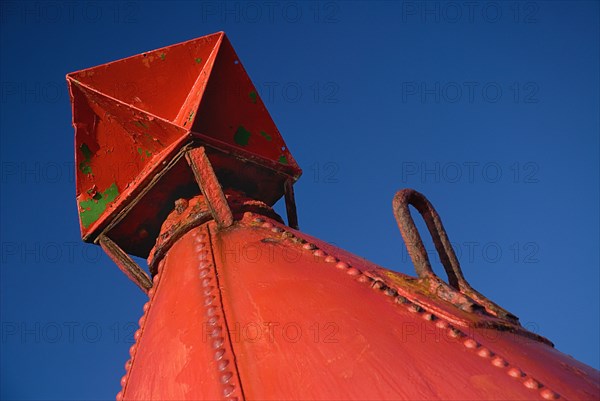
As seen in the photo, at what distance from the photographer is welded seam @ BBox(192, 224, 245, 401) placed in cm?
193

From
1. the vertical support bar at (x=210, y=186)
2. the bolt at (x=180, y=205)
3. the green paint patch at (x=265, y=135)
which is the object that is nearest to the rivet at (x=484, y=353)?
the vertical support bar at (x=210, y=186)

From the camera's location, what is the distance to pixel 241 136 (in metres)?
3.53

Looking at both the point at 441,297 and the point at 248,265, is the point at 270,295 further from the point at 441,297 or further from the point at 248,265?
the point at 441,297

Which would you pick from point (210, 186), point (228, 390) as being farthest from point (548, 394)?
point (210, 186)

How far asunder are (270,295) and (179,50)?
192 cm

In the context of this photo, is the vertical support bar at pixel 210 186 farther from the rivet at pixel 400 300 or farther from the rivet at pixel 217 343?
the rivet at pixel 400 300

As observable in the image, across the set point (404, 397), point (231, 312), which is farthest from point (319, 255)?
point (404, 397)

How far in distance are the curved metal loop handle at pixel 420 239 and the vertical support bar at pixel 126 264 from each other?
1539mm

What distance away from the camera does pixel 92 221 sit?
3.35m

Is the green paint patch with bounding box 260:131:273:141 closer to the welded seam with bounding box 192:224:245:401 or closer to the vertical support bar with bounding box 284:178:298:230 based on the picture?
the vertical support bar with bounding box 284:178:298:230

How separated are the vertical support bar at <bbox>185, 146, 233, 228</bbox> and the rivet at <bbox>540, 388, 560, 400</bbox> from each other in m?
1.59

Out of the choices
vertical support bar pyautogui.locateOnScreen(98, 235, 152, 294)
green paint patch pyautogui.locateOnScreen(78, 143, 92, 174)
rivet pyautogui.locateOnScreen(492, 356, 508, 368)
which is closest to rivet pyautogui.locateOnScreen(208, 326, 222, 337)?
rivet pyautogui.locateOnScreen(492, 356, 508, 368)

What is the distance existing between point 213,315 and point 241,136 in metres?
1.52

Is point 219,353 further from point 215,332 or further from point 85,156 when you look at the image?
point 85,156
